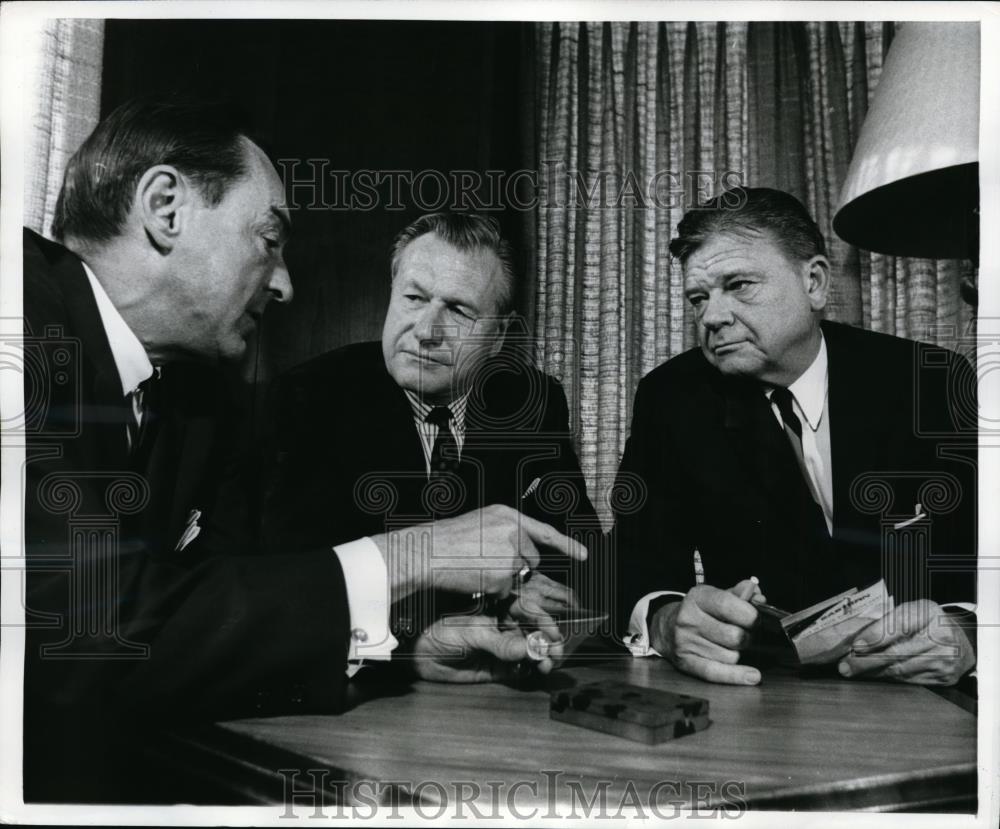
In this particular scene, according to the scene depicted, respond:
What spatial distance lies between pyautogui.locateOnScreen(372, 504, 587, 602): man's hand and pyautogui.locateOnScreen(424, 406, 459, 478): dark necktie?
0.35ft

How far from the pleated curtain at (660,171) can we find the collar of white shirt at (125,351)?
842 millimetres

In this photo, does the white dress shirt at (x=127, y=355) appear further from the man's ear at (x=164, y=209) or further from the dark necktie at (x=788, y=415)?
the dark necktie at (x=788, y=415)

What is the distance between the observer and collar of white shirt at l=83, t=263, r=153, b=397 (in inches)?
79.3

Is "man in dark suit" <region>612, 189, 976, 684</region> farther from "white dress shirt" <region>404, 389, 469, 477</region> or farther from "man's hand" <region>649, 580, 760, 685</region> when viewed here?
"white dress shirt" <region>404, 389, 469, 477</region>

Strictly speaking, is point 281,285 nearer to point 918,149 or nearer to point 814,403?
point 814,403

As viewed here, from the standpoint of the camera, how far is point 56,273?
2.03 metres

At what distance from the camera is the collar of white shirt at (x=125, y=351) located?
201 cm

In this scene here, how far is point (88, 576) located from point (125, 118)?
98 centimetres

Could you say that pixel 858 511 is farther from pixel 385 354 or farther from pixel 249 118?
pixel 249 118

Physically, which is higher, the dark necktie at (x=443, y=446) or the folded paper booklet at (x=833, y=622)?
the dark necktie at (x=443, y=446)

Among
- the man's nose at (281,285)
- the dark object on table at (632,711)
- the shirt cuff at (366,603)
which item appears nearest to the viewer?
the dark object on table at (632,711)

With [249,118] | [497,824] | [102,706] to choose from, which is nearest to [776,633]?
[497,824]

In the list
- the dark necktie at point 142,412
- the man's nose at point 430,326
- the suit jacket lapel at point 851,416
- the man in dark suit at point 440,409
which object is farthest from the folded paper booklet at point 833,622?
the dark necktie at point 142,412

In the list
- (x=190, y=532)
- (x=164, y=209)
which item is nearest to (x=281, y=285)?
(x=164, y=209)
